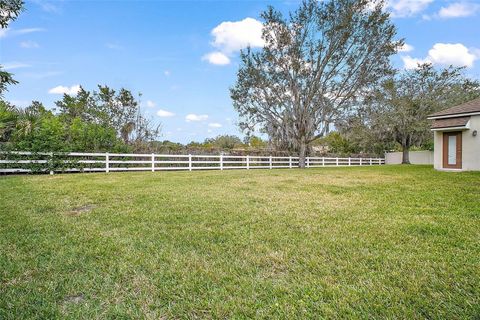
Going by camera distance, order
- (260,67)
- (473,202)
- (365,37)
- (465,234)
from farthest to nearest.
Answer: (260,67) < (365,37) < (473,202) < (465,234)

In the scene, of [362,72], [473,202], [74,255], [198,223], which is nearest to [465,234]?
[473,202]

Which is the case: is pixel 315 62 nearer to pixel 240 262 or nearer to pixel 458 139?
pixel 458 139

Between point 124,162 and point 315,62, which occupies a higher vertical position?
point 315,62

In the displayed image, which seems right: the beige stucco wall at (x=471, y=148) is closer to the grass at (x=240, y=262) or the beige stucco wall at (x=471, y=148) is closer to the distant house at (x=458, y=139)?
the distant house at (x=458, y=139)

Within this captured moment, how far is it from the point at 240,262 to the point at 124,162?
11.8 m

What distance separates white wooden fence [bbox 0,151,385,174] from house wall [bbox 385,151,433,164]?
15.1 meters

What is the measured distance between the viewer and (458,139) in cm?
1312

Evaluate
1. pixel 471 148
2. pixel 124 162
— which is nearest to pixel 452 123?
pixel 471 148

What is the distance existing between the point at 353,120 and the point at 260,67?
23.6ft

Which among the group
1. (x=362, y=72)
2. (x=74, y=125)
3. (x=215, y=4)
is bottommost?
(x=74, y=125)

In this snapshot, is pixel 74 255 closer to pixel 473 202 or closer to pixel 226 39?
pixel 473 202

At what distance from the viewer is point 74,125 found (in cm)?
1192

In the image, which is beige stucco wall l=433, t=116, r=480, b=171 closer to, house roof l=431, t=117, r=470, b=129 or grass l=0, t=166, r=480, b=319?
house roof l=431, t=117, r=470, b=129

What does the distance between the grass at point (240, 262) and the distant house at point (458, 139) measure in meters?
10.3
